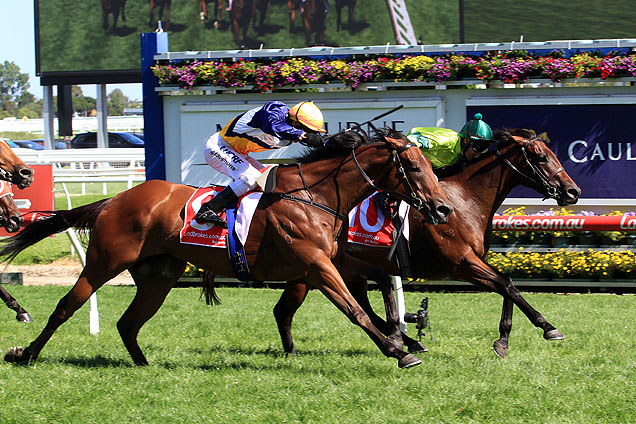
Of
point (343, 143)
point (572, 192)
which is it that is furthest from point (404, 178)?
point (572, 192)

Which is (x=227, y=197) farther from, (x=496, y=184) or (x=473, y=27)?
(x=473, y=27)

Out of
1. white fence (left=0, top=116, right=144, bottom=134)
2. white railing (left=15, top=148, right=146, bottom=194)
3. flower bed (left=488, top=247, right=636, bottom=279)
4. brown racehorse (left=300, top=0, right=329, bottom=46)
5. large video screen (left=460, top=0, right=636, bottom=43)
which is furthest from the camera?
white fence (left=0, top=116, right=144, bottom=134)

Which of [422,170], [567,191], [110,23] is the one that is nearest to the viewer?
[422,170]

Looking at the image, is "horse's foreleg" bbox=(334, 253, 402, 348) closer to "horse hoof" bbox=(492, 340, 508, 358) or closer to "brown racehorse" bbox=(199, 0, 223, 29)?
"horse hoof" bbox=(492, 340, 508, 358)

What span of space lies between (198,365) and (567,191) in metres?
3.06

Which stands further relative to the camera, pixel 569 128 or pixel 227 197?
pixel 569 128

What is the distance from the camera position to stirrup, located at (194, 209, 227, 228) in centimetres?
566

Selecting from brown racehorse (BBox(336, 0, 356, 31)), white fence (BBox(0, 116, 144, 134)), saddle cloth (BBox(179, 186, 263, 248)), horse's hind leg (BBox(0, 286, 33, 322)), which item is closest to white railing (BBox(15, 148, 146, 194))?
brown racehorse (BBox(336, 0, 356, 31))

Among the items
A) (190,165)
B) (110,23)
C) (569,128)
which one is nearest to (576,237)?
(569,128)

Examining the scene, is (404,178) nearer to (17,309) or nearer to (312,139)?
(312,139)

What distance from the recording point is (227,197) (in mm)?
5738

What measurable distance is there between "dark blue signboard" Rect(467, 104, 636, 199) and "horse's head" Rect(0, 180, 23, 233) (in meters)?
6.06

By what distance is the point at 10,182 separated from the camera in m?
6.63

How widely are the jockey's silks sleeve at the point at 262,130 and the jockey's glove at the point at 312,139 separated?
0.04m
